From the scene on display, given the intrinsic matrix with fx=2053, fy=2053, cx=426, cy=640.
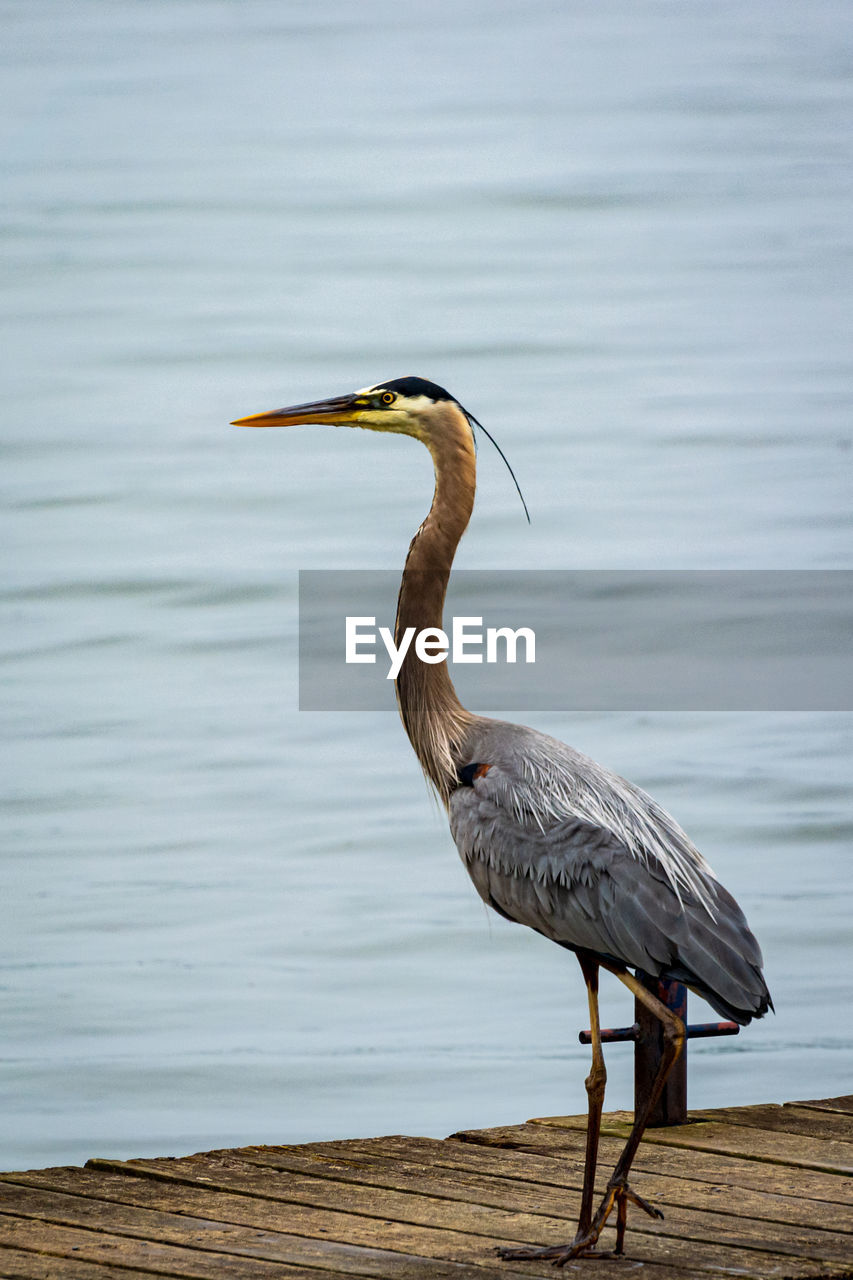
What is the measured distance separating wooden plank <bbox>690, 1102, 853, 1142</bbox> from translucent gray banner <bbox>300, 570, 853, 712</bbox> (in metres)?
6.64

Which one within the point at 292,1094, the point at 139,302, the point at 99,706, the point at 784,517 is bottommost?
the point at 292,1094

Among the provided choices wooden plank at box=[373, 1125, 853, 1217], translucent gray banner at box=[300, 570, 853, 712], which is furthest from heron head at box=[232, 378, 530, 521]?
translucent gray banner at box=[300, 570, 853, 712]

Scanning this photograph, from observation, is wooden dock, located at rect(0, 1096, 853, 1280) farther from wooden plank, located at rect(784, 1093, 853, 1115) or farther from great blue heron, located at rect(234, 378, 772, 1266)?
great blue heron, located at rect(234, 378, 772, 1266)

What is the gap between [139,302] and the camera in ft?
57.9

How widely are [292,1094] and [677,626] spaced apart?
244 inches

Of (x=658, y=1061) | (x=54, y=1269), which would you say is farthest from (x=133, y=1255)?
(x=658, y=1061)

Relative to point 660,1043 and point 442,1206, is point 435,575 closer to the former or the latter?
point 660,1043

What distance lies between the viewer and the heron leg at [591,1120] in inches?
154

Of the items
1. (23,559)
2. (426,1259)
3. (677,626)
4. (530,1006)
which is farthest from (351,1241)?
(23,559)

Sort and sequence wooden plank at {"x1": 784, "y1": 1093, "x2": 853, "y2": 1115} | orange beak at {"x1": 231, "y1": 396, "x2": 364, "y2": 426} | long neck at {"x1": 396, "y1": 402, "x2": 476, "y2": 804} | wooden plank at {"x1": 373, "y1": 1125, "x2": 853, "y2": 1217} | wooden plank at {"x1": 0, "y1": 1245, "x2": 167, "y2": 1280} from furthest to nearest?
wooden plank at {"x1": 784, "y1": 1093, "x2": 853, "y2": 1115} < orange beak at {"x1": 231, "y1": 396, "x2": 364, "y2": 426} < long neck at {"x1": 396, "y1": 402, "x2": 476, "y2": 804} < wooden plank at {"x1": 373, "y1": 1125, "x2": 853, "y2": 1217} < wooden plank at {"x1": 0, "y1": 1245, "x2": 167, "y2": 1280}

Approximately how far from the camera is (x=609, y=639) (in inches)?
524

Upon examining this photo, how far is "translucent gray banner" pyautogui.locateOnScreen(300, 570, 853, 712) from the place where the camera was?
12.3 metres

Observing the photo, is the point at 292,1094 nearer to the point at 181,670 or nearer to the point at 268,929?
the point at 268,929

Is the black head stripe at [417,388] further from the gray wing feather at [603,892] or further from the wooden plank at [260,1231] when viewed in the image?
the wooden plank at [260,1231]
